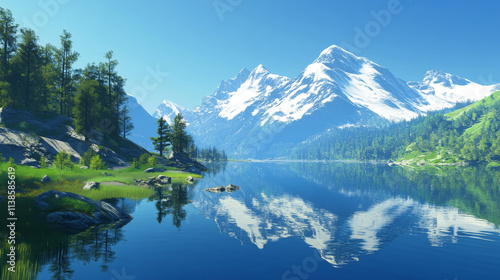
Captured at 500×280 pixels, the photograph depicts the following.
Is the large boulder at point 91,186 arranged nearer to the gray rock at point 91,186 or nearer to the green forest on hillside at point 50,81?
the gray rock at point 91,186

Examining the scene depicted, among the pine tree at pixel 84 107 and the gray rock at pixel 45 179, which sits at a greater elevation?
the pine tree at pixel 84 107

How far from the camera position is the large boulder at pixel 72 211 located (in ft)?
71.7

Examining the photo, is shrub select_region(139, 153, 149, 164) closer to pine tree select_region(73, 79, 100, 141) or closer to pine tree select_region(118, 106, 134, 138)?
pine tree select_region(73, 79, 100, 141)

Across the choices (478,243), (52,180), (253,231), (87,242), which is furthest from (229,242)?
(52,180)

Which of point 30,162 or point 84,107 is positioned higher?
point 84,107

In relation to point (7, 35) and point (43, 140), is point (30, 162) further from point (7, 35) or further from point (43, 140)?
point (7, 35)

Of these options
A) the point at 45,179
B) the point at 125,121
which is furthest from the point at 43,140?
the point at 125,121

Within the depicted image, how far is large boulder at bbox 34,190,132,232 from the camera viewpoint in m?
21.9

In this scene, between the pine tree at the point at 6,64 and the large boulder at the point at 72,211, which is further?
the pine tree at the point at 6,64

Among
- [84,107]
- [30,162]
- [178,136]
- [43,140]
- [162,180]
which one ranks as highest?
[84,107]

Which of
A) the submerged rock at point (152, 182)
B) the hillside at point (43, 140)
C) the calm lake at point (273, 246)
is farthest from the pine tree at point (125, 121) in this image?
the calm lake at point (273, 246)

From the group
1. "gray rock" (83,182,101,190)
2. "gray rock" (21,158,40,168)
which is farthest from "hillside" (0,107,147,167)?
"gray rock" (83,182,101,190)

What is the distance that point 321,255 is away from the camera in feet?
64.5

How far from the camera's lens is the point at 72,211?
23125 mm
